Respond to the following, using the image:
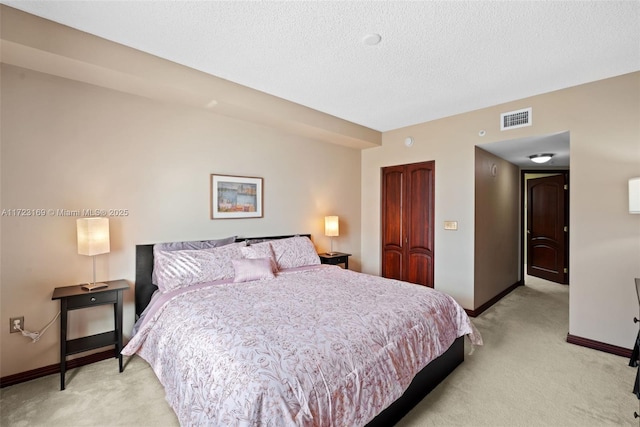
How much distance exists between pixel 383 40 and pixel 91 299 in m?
3.14

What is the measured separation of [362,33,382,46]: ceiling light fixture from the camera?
2.25 metres

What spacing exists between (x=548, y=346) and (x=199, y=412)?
3340mm

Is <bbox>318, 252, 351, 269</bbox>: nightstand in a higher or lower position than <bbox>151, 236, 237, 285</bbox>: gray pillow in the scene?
lower

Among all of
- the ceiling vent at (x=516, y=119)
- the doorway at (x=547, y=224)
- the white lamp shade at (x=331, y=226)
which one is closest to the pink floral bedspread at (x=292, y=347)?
the white lamp shade at (x=331, y=226)

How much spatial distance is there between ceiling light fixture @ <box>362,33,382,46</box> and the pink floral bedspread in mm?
2012

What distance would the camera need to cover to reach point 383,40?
2316 mm

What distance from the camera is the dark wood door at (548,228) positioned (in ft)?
17.8

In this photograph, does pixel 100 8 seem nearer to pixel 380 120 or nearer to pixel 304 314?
pixel 304 314

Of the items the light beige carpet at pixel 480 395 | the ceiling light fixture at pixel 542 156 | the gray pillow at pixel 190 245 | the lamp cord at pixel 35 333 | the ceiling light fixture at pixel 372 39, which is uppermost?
the ceiling light fixture at pixel 372 39

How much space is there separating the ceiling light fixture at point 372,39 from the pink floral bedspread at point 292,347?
6.60 ft

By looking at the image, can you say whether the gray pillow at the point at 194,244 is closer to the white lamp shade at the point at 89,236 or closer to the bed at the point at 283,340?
the bed at the point at 283,340

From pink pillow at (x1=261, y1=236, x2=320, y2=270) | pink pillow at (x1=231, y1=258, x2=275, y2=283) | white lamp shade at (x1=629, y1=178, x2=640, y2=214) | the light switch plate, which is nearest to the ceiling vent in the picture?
A: white lamp shade at (x1=629, y1=178, x2=640, y2=214)

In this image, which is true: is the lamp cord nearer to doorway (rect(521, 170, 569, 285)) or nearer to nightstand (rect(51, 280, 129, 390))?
nightstand (rect(51, 280, 129, 390))

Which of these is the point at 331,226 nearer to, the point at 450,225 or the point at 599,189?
the point at 450,225
